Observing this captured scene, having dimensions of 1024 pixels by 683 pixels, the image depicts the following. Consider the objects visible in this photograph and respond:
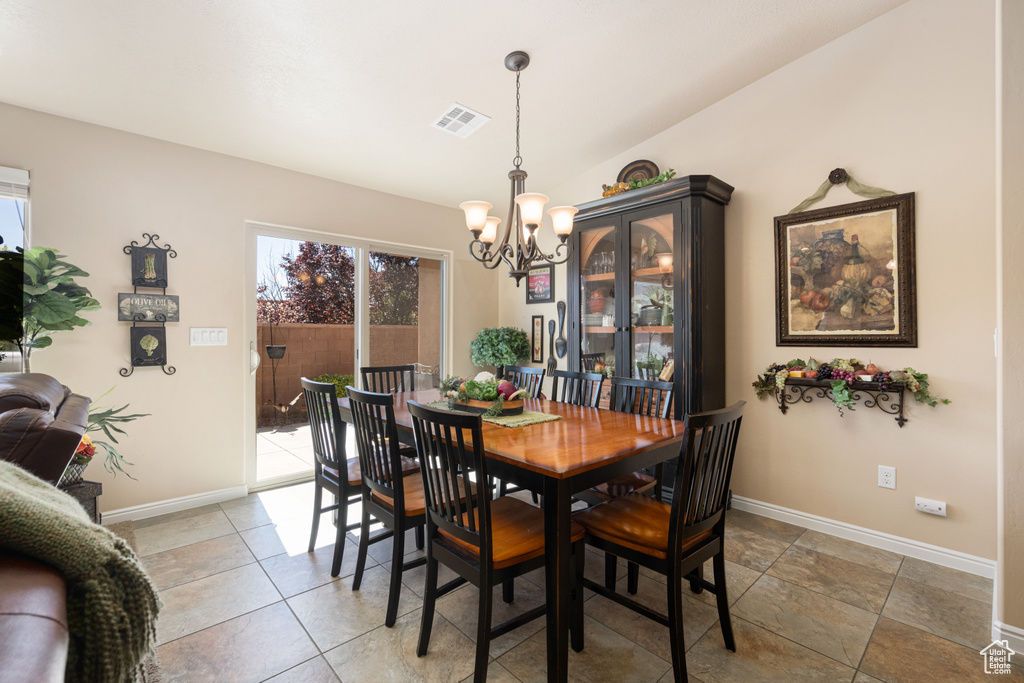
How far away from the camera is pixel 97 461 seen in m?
2.89

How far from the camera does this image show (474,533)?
1577 millimetres

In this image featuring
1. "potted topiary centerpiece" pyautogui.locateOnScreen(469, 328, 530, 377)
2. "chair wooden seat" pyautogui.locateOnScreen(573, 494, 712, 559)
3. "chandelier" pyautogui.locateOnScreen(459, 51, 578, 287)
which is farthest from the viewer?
"potted topiary centerpiece" pyautogui.locateOnScreen(469, 328, 530, 377)

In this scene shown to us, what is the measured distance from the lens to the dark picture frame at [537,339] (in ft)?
14.8

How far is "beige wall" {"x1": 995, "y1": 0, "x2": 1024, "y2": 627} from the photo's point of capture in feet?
5.68

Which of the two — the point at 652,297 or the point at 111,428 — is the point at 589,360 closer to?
the point at 652,297

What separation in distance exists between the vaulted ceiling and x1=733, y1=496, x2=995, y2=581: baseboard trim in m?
2.82

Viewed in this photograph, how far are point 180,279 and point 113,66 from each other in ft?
4.20

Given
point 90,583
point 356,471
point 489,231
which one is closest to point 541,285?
point 489,231

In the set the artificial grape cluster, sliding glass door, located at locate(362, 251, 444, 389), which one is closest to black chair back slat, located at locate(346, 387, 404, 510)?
sliding glass door, located at locate(362, 251, 444, 389)

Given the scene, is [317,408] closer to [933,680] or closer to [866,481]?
[933,680]

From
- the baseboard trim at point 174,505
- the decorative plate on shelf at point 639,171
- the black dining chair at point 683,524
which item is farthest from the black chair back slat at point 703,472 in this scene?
the baseboard trim at point 174,505

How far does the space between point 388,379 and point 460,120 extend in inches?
72.5

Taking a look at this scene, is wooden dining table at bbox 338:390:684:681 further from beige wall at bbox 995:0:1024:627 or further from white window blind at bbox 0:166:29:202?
white window blind at bbox 0:166:29:202

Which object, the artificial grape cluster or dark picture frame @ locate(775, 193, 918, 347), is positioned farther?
the artificial grape cluster
